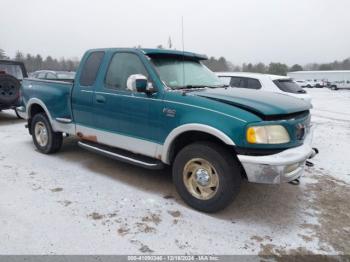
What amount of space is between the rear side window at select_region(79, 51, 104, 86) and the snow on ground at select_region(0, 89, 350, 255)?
1.46 meters

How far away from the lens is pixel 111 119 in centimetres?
455

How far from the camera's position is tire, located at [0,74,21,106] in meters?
8.62

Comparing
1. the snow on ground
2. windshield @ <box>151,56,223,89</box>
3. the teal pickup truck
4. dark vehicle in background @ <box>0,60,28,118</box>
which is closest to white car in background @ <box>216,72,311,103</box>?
the snow on ground

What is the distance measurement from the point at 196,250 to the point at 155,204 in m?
1.08

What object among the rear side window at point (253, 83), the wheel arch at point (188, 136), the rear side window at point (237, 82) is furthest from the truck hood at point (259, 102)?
the rear side window at point (237, 82)

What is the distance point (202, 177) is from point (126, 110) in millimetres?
1462

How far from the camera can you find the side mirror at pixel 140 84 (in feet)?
12.7

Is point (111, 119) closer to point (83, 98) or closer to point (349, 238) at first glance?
point (83, 98)

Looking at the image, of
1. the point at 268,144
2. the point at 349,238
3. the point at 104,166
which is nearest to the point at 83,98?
the point at 104,166

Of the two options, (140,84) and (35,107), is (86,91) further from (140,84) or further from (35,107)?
(35,107)

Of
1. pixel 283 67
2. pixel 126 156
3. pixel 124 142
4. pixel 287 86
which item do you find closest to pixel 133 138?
pixel 124 142

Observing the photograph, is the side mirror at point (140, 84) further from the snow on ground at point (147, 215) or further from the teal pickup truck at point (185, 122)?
the snow on ground at point (147, 215)

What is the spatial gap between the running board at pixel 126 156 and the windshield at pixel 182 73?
1068mm

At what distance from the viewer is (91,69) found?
4.92 meters
